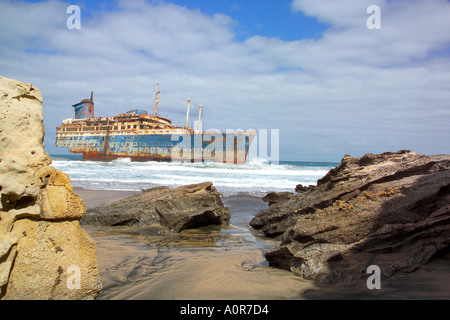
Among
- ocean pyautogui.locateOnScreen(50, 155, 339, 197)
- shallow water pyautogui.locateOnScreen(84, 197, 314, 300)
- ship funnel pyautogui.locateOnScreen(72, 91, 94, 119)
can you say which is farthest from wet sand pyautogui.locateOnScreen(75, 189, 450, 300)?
ship funnel pyautogui.locateOnScreen(72, 91, 94, 119)

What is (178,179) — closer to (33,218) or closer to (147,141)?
(33,218)

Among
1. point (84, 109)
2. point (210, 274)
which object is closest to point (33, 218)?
point (210, 274)

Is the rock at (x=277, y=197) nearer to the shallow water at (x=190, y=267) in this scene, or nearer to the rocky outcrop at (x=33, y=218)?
the shallow water at (x=190, y=267)

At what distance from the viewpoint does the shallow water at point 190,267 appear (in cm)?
249

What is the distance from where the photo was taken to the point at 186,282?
9.11ft

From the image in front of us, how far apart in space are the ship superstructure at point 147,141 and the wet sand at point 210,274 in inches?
1204

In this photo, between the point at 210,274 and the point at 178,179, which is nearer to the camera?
the point at 210,274

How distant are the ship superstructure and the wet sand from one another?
30.6 meters

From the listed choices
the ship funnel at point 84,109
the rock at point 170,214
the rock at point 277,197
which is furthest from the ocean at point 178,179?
the ship funnel at point 84,109

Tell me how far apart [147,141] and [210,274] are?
1353 inches

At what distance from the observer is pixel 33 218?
6.68 ft

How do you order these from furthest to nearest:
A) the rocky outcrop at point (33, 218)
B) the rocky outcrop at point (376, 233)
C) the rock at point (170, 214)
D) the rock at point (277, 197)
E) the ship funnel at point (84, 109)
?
the ship funnel at point (84, 109) < the rock at point (277, 197) < the rock at point (170, 214) < the rocky outcrop at point (376, 233) < the rocky outcrop at point (33, 218)

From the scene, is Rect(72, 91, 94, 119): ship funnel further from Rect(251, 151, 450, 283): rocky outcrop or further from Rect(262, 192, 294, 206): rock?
Rect(251, 151, 450, 283): rocky outcrop
